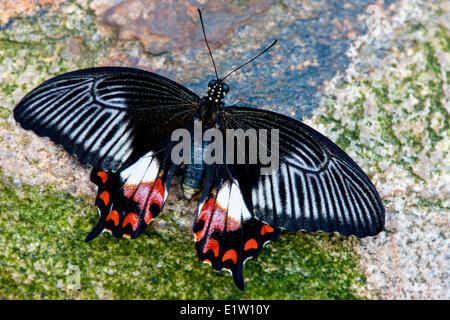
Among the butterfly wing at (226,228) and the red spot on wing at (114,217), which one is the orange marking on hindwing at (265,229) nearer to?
the butterfly wing at (226,228)

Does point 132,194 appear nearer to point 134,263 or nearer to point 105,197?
point 105,197

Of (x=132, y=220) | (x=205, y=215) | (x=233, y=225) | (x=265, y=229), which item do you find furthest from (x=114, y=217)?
(x=265, y=229)

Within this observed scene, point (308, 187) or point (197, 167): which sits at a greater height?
point (197, 167)

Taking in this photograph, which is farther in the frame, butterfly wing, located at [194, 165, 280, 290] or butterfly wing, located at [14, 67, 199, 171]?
butterfly wing, located at [14, 67, 199, 171]

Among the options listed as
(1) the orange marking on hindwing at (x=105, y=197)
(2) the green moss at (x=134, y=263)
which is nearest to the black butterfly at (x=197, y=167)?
(1) the orange marking on hindwing at (x=105, y=197)

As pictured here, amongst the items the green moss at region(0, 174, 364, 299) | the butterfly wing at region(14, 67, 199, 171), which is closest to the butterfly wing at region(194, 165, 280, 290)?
the green moss at region(0, 174, 364, 299)

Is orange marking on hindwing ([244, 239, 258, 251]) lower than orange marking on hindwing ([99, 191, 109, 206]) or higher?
lower

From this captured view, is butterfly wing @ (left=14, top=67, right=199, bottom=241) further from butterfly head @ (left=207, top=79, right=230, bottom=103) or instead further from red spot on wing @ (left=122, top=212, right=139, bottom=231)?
butterfly head @ (left=207, top=79, right=230, bottom=103)

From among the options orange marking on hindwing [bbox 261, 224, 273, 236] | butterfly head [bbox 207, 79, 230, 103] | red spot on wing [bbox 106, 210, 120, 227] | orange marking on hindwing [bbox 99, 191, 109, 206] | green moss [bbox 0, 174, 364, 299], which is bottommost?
green moss [bbox 0, 174, 364, 299]
